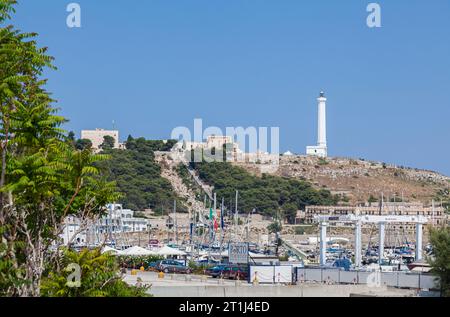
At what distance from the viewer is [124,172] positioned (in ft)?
486

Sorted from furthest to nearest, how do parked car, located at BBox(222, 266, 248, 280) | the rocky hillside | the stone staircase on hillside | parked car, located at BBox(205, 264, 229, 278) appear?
the rocky hillside
the stone staircase on hillside
parked car, located at BBox(205, 264, 229, 278)
parked car, located at BBox(222, 266, 248, 280)

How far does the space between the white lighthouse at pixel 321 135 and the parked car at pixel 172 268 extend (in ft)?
441

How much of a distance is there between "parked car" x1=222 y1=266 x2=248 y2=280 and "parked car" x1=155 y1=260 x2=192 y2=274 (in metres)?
3.59

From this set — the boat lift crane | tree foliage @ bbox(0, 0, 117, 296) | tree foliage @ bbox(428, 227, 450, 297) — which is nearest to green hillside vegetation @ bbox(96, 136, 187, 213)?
the boat lift crane

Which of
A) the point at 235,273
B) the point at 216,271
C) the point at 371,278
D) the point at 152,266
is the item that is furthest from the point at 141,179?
the point at 371,278

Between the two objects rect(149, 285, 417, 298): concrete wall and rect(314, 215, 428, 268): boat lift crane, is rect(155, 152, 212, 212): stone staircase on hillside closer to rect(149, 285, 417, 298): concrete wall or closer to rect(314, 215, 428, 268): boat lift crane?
rect(314, 215, 428, 268): boat lift crane

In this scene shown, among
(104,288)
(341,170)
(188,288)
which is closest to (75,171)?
(104,288)

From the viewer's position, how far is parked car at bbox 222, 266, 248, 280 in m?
43.0

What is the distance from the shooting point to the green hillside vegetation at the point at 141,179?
459 feet

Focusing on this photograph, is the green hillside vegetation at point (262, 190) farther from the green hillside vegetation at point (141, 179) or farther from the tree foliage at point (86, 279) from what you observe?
the tree foliage at point (86, 279)

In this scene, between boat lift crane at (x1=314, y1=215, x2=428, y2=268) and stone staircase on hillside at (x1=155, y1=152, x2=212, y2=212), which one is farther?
stone staircase on hillside at (x1=155, y1=152, x2=212, y2=212)

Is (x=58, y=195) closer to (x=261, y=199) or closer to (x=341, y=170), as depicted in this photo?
(x=261, y=199)

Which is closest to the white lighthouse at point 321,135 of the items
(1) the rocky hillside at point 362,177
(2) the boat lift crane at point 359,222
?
(1) the rocky hillside at point 362,177
